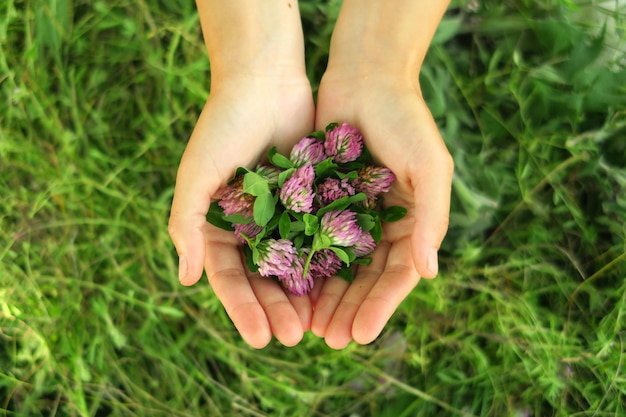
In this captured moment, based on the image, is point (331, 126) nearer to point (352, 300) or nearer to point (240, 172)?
point (240, 172)

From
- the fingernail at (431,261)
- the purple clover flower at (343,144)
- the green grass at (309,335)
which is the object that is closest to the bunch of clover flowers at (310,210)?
the purple clover flower at (343,144)

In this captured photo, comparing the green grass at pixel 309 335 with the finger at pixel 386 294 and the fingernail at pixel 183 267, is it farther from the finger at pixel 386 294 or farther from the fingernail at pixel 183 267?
the fingernail at pixel 183 267

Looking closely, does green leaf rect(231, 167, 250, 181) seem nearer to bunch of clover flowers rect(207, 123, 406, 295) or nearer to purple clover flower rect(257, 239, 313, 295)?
bunch of clover flowers rect(207, 123, 406, 295)

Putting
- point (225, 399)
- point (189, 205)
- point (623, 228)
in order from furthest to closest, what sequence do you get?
1. point (225, 399)
2. point (623, 228)
3. point (189, 205)

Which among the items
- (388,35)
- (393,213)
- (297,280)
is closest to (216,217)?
(297,280)

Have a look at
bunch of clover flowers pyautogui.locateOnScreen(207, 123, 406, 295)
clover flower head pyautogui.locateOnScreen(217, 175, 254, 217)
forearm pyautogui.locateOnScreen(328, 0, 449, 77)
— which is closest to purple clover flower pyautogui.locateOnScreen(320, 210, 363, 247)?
bunch of clover flowers pyautogui.locateOnScreen(207, 123, 406, 295)

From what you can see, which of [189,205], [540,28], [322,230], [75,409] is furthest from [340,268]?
[75,409]

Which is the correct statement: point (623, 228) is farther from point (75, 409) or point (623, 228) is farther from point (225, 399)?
point (75, 409)
